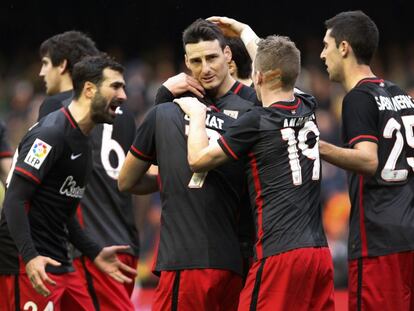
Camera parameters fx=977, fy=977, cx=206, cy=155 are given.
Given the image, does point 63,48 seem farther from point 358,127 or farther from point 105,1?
point 105,1

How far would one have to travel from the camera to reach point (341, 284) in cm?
1273

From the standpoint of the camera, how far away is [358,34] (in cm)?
606

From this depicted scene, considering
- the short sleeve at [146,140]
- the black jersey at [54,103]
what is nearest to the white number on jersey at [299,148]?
the short sleeve at [146,140]

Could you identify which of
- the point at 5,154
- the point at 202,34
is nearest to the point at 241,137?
the point at 202,34

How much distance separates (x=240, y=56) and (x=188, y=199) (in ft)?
5.25

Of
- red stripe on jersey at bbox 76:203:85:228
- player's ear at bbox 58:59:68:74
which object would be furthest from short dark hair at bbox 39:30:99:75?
red stripe on jersey at bbox 76:203:85:228

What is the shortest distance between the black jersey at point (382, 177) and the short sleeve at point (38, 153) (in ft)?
5.86

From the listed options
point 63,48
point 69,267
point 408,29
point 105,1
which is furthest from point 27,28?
point 69,267

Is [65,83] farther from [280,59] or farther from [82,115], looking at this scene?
[280,59]

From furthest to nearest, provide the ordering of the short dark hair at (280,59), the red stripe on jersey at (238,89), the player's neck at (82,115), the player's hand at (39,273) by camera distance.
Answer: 1. the player's neck at (82,115)
2. the red stripe on jersey at (238,89)
3. the player's hand at (39,273)
4. the short dark hair at (280,59)

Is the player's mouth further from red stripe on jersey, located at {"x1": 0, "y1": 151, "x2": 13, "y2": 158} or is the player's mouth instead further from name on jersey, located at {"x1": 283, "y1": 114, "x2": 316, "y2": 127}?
red stripe on jersey, located at {"x1": 0, "y1": 151, "x2": 13, "y2": 158}

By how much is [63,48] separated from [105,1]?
7025mm

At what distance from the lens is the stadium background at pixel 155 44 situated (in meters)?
13.3

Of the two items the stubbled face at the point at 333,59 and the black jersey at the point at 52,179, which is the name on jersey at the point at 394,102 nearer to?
the stubbled face at the point at 333,59
